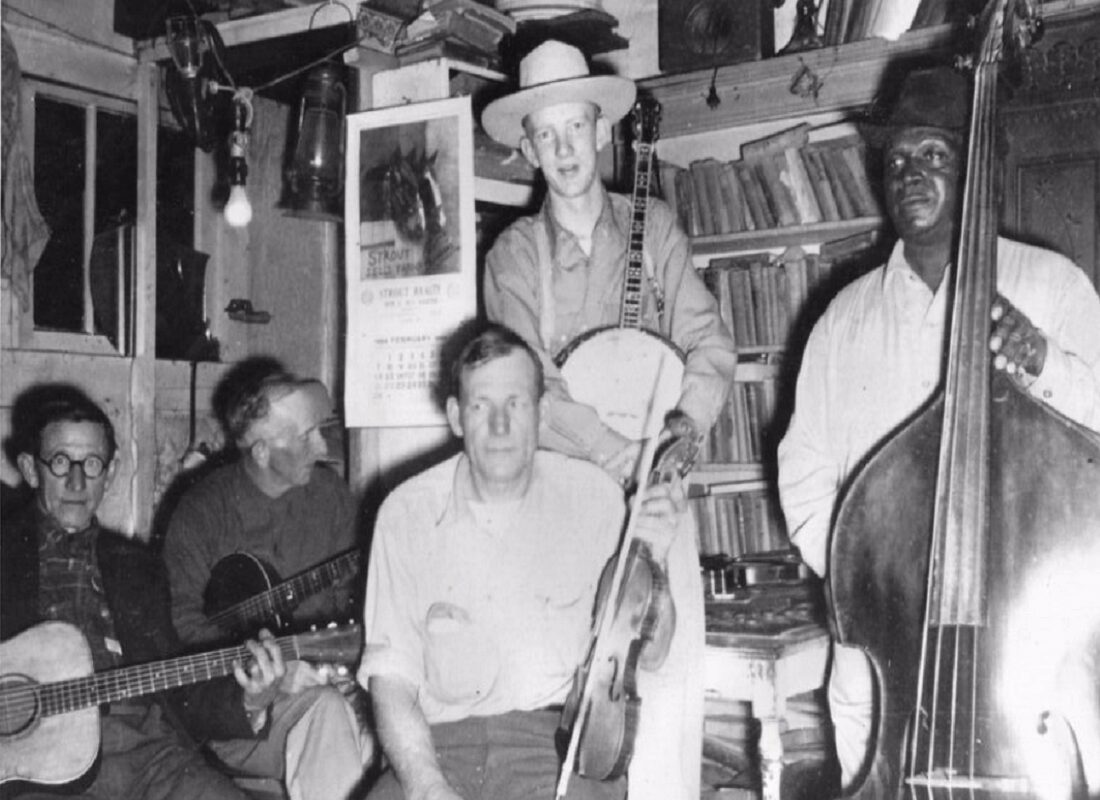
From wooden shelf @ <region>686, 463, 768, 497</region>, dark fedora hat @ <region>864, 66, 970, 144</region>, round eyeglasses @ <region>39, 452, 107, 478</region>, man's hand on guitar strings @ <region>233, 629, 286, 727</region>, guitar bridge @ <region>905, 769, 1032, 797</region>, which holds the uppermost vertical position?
dark fedora hat @ <region>864, 66, 970, 144</region>

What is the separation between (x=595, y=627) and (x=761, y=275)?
95.7 inches

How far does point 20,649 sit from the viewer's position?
3.30m

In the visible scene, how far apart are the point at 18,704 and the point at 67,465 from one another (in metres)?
0.70

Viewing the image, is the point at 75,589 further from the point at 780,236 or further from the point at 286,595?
the point at 780,236

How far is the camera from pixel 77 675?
3.31 meters

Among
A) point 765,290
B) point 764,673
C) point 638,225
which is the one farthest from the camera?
point 765,290

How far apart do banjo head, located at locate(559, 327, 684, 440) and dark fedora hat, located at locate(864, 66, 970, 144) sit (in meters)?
0.92

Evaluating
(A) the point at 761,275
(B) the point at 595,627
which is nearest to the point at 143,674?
(B) the point at 595,627

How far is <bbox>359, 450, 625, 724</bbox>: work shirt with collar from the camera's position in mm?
2646

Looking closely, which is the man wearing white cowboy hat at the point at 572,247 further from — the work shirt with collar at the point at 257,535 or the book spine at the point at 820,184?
the book spine at the point at 820,184

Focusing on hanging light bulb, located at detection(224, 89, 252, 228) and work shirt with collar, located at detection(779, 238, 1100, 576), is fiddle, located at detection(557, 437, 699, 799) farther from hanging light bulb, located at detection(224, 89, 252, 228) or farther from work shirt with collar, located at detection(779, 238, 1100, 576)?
hanging light bulb, located at detection(224, 89, 252, 228)

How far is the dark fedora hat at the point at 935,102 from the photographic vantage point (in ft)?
8.13

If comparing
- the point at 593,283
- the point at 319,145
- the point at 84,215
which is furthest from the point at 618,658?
the point at 84,215

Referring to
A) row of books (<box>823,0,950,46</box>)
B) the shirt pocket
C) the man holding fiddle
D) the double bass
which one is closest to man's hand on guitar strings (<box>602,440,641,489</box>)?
the man holding fiddle
